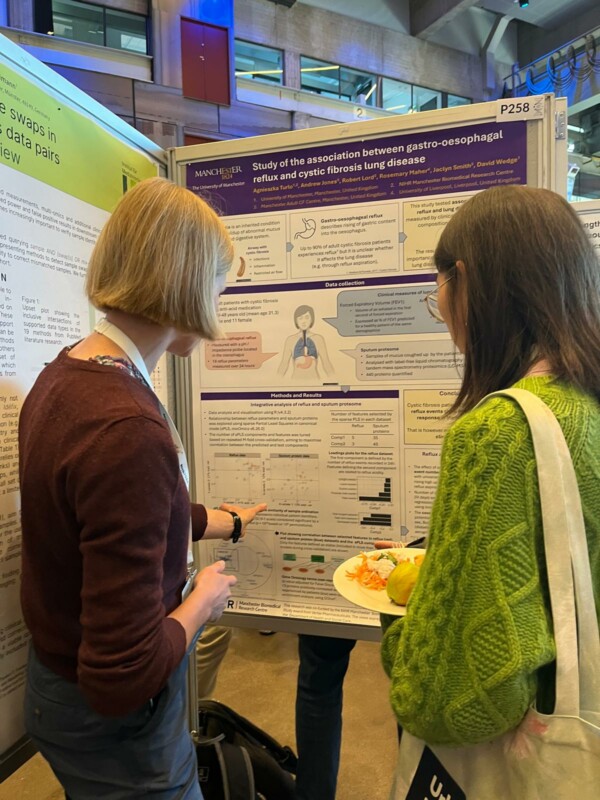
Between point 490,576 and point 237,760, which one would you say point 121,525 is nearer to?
point 490,576

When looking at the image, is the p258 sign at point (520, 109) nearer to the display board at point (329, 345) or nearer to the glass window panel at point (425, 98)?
the display board at point (329, 345)

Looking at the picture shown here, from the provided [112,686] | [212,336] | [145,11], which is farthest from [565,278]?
[145,11]

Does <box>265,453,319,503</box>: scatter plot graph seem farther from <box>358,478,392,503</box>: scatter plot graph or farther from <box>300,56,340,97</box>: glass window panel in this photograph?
<box>300,56,340,97</box>: glass window panel

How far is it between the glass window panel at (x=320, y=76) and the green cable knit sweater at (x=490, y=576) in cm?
733

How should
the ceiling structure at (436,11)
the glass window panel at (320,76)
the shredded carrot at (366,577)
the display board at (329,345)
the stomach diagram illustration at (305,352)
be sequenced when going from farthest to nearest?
the glass window panel at (320,76) → the ceiling structure at (436,11) → the stomach diagram illustration at (305,352) → the display board at (329,345) → the shredded carrot at (366,577)

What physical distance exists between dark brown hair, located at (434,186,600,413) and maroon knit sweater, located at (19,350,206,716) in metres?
0.51

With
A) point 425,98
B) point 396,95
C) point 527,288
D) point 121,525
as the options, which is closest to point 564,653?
point 527,288

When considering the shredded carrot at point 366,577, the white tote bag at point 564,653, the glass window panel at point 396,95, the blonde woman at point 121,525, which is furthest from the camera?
the glass window panel at point 396,95

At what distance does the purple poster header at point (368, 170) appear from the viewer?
4.67 ft

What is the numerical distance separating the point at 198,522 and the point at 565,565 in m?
0.97

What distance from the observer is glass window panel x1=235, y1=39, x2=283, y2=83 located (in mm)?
6359

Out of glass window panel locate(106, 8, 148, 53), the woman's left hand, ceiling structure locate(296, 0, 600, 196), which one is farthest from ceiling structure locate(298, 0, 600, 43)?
the woman's left hand

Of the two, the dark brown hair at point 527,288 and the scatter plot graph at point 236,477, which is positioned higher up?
the dark brown hair at point 527,288

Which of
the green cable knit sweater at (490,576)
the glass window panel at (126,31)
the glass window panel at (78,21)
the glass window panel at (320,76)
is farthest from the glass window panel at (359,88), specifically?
the green cable knit sweater at (490,576)
